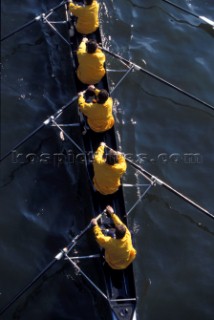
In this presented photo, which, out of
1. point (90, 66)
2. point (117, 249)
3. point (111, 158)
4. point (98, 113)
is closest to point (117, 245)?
point (117, 249)

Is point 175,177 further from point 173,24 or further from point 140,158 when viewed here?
point 173,24

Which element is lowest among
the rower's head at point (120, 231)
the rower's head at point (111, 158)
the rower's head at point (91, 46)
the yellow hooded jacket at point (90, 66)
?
the rower's head at point (120, 231)

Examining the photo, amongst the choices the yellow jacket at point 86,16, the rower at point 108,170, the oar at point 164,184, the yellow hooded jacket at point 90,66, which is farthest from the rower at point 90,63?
the rower at point 108,170

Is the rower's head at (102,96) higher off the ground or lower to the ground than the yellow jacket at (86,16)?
lower

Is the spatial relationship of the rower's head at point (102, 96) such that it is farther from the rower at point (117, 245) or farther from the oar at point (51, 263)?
the rower at point (117, 245)

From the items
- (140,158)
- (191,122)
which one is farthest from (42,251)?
(191,122)

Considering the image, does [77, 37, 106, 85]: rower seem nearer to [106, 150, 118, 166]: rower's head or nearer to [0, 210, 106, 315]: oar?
[106, 150, 118, 166]: rower's head
